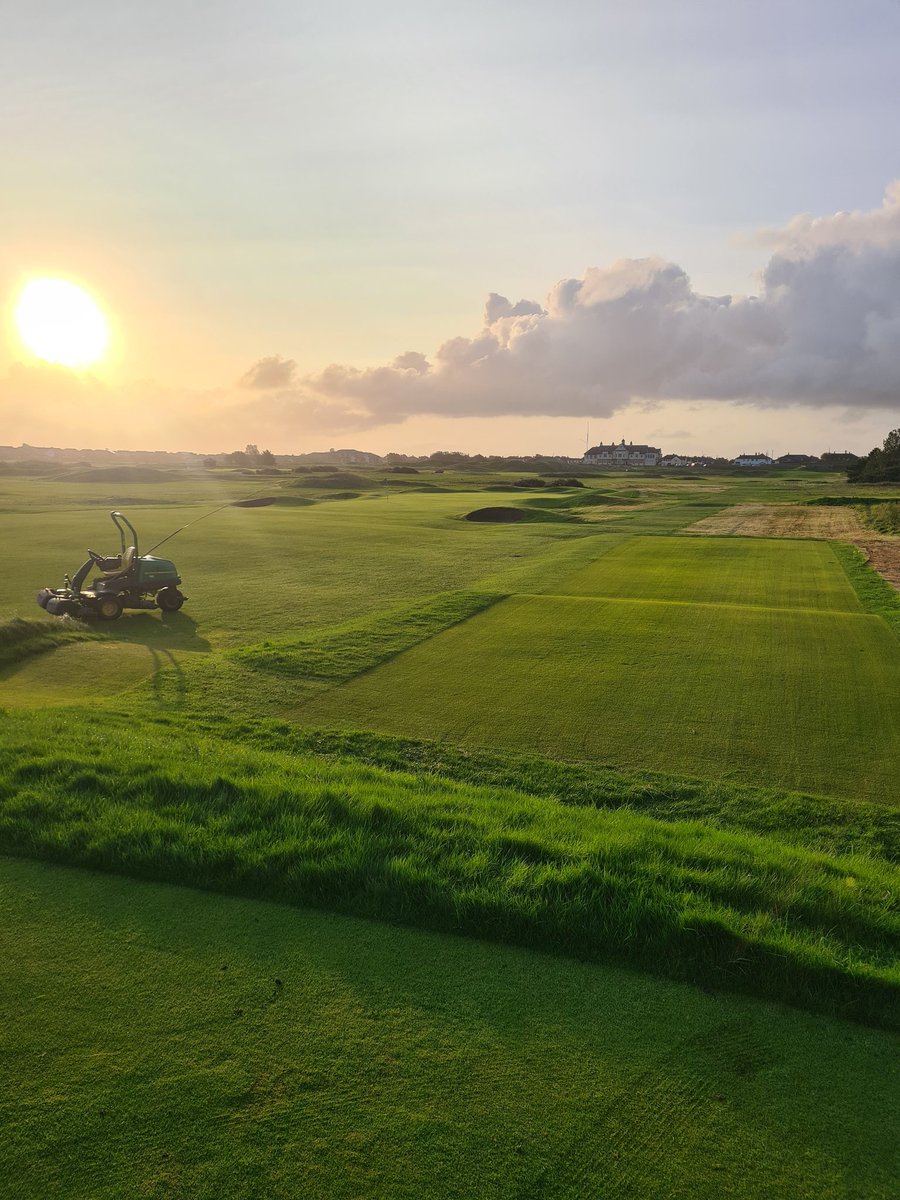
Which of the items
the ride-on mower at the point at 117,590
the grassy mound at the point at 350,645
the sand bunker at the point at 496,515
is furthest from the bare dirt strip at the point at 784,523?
the ride-on mower at the point at 117,590

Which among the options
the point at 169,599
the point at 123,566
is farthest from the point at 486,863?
the point at 123,566

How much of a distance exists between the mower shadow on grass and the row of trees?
92762 millimetres

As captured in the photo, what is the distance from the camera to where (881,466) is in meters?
96.6

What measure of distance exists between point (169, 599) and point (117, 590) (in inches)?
54.5

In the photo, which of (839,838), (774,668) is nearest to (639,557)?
(774,668)

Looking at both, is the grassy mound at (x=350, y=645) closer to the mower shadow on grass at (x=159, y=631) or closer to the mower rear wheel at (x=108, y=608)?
the mower shadow on grass at (x=159, y=631)

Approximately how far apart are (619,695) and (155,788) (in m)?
8.54

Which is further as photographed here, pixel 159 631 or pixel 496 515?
pixel 496 515

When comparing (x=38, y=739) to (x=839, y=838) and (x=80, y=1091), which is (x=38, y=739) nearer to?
(x=80, y=1091)

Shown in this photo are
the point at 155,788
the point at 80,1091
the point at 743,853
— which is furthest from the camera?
the point at 155,788

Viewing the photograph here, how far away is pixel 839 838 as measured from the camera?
29.7ft

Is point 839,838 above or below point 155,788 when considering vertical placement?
below

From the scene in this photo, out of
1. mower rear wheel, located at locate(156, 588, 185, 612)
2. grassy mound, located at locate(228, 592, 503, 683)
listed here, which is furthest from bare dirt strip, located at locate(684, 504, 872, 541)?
mower rear wheel, located at locate(156, 588, 185, 612)

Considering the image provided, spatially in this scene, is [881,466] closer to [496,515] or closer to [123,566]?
[496,515]
